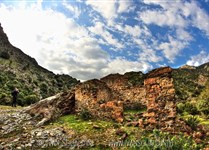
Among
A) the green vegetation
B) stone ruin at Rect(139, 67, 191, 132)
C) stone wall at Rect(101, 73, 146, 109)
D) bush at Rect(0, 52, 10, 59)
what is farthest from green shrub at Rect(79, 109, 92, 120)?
bush at Rect(0, 52, 10, 59)

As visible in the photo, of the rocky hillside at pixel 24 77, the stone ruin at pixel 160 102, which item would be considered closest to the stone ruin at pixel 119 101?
the stone ruin at pixel 160 102

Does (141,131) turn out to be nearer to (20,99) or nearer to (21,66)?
(20,99)

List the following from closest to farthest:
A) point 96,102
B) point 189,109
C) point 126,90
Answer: point 96,102
point 126,90
point 189,109

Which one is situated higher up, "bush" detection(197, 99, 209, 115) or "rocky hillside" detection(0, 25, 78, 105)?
"rocky hillside" detection(0, 25, 78, 105)

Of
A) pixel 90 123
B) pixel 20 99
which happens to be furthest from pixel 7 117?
pixel 20 99

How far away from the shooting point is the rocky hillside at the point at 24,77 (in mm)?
52122

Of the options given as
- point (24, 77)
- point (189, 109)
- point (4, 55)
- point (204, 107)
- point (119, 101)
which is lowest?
point (189, 109)

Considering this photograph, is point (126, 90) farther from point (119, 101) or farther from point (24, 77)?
point (24, 77)

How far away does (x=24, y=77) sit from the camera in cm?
6028

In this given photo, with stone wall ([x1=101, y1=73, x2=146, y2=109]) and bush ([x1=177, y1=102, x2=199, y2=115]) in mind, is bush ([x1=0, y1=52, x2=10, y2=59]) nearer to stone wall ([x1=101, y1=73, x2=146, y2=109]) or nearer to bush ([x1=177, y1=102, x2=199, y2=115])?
stone wall ([x1=101, y1=73, x2=146, y2=109])

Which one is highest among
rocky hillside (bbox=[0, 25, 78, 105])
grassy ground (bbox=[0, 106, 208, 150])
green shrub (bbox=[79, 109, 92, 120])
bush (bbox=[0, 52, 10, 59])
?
bush (bbox=[0, 52, 10, 59])

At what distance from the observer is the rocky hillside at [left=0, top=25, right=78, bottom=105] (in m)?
52.1

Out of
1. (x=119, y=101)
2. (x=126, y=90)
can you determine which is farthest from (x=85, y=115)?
(x=126, y=90)

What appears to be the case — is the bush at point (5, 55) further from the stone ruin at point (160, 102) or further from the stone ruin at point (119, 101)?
the stone ruin at point (160, 102)
